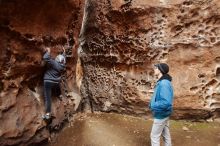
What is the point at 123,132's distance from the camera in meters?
7.74

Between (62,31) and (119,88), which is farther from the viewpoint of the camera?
(119,88)

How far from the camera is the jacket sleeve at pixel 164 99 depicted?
6.00 m

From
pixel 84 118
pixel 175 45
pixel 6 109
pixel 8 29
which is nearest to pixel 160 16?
pixel 175 45

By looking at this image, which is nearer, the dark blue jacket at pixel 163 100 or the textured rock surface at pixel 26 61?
the dark blue jacket at pixel 163 100

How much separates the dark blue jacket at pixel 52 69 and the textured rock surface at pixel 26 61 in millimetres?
163

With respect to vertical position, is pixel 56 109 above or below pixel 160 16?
below

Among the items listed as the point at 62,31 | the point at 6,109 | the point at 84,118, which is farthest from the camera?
the point at 84,118

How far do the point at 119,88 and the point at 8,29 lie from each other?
125 inches

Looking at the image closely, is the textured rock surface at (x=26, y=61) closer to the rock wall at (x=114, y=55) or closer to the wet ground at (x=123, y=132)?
the rock wall at (x=114, y=55)

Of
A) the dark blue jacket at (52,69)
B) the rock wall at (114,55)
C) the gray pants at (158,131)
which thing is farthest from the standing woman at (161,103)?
the dark blue jacket at (52,69)

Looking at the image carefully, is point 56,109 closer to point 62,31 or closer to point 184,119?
point 62,31

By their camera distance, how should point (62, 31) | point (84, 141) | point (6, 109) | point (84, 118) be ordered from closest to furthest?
point (6, 109), point (84, 141), point (62, 31), point (84, 118)

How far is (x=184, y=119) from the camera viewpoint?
8.25m

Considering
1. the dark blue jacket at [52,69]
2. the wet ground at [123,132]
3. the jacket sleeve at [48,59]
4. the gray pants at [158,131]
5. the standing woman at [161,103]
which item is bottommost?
the wet ground at [123,132]
